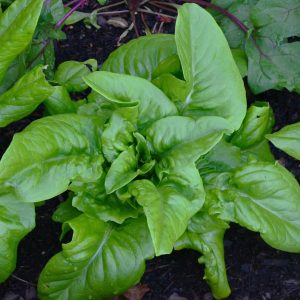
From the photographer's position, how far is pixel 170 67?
1827 millimetres

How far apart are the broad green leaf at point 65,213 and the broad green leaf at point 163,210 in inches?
11.7

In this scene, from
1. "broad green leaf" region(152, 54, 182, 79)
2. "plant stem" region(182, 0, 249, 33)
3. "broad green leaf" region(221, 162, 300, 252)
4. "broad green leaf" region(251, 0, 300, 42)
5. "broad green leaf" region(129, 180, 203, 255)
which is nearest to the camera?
"broad green leaf" region(129, 180, 203, 255)

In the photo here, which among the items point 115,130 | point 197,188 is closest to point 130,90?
point 115,130

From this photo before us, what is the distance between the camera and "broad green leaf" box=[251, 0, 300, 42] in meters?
1.97

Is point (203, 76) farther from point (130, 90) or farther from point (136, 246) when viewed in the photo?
point (136, 246)

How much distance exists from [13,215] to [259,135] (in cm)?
85

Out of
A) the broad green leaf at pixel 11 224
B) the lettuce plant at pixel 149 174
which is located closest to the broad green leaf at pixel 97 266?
the lettuce plant at pixel 149 174

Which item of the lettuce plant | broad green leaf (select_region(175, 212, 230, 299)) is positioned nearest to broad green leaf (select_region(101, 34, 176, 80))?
the lettuce plant

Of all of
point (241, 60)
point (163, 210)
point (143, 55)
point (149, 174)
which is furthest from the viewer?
point (241, 60)

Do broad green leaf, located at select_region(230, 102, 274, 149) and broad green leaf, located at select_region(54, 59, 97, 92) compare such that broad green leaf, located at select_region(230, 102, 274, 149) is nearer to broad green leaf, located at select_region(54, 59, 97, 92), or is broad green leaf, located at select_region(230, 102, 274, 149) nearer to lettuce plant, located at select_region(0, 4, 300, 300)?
lettuce plant, located at select_region(0, 4, 300, 300)

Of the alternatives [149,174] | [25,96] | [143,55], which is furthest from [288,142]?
[25,96]

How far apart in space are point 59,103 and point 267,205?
2.40 feet

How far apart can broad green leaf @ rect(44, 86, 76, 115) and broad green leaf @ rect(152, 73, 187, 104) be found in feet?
0.94

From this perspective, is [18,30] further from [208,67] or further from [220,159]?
[220,159]
